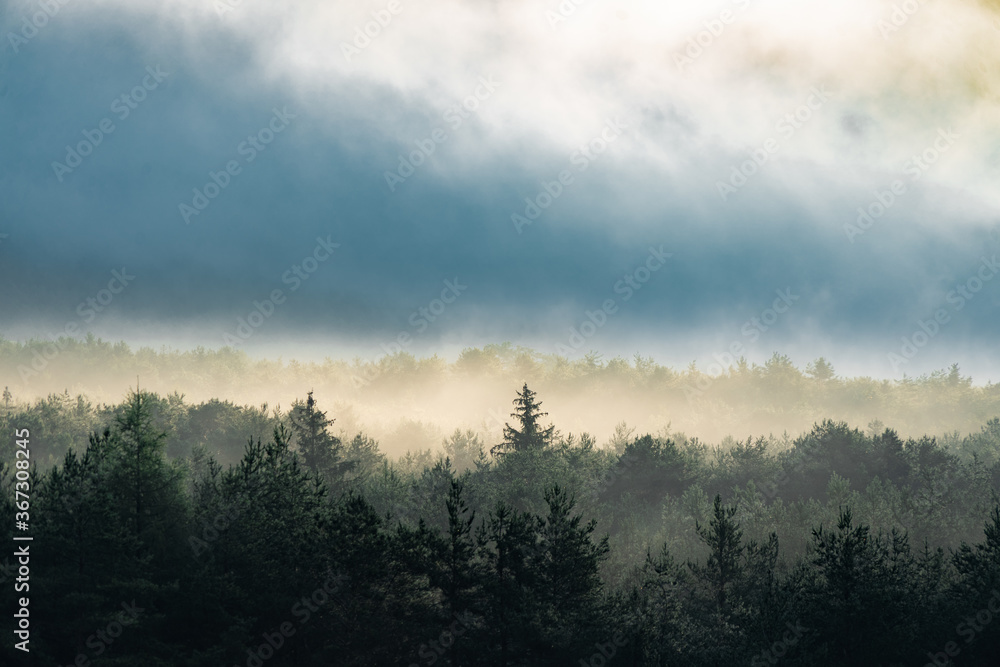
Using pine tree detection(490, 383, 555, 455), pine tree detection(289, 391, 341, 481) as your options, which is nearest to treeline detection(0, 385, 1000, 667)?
pine tree detection(289, 391, 341, 481)

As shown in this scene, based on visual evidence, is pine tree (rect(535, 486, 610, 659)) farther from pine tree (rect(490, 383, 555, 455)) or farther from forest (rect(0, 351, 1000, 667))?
pine tree (rect(490, 383, 555, 455))

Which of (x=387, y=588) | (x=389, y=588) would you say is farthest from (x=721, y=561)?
(x=387, y=588)

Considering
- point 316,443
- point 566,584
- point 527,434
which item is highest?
point 527,434

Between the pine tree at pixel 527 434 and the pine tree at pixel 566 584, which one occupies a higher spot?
the pine tree at pixel 527 434

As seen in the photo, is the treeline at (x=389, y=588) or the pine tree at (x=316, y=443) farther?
the pine tree at (x=316, y=443)

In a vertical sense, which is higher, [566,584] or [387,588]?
[387,588]

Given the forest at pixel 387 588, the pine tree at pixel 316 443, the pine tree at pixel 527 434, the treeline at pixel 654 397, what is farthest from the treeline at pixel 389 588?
the treeline at pixel 654 397

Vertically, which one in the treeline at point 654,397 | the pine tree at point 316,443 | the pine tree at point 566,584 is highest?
Result: the treeline at point 654,397

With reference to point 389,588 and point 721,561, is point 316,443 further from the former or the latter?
point 721,561

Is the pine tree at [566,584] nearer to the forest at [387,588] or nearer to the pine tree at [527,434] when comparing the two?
the forest at [387,588]

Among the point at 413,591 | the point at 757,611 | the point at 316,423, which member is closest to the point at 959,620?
the point at 757,611

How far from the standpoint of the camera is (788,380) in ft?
611

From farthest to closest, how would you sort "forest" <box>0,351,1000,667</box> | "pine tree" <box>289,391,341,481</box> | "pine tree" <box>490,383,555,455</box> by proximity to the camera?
"pine tree" <box>490,383,555,455</box>
"pine tree" <box>289,391,341,481</box>
"forest" <box>0,351,1000,667</box>

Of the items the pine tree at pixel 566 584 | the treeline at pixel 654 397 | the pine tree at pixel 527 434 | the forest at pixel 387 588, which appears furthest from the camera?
the treeline at pixel 654 397
